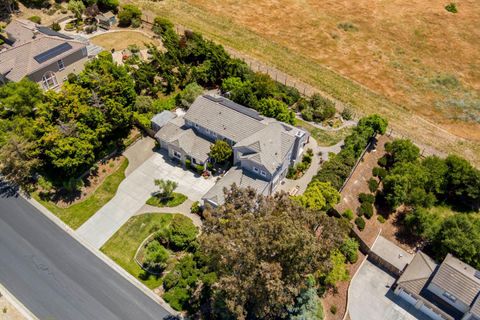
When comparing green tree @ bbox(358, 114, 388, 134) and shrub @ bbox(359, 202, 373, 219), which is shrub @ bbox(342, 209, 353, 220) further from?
green tree @ bbox(358, 114, 388, 134)

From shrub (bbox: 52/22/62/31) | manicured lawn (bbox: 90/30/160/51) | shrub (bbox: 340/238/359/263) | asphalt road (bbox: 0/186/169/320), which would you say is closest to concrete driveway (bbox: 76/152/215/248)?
asphalt road (bbox: 0/186/169/320)

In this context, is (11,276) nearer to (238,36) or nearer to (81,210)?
(81,210)

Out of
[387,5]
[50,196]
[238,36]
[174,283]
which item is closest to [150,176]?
[50,196]

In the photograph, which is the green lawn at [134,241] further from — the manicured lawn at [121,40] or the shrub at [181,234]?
the manicured lawn at [121,40]

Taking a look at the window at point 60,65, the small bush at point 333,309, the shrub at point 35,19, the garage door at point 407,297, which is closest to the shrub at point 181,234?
the small bush at point 333,309

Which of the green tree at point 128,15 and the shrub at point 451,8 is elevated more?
the green tree at point 128,15

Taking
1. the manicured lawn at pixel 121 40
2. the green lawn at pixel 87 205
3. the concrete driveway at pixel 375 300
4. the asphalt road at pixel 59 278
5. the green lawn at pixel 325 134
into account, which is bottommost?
the concrete driveway at pixel 375 300

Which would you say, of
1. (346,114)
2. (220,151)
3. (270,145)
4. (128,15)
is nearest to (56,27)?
(128,15)

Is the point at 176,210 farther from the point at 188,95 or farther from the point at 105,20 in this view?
the point at 105,20
